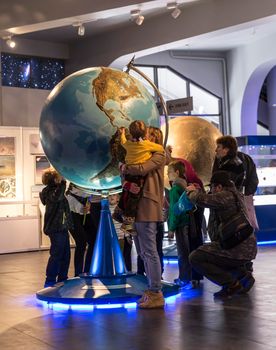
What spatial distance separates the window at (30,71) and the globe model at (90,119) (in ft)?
26.5

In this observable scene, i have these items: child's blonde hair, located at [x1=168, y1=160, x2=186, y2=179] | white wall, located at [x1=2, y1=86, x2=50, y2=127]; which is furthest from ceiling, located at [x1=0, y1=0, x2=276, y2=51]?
child's blonde hair, located at [x1=168, y1=160, x2=186, y2=179]

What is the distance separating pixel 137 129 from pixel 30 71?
30.2ft

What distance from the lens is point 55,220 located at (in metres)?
6.75

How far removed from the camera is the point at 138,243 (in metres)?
5.70

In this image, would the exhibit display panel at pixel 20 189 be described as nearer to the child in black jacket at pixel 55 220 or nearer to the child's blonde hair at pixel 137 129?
the child in black jacket at pixel 55 220

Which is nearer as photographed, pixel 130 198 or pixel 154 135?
pixel 130 198

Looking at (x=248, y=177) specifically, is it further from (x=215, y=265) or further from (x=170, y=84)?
(x=170, y=84)

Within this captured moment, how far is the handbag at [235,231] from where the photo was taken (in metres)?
5.84

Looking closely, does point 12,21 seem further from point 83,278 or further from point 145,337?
point 145,337

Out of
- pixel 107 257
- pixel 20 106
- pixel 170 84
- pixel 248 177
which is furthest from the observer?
pixel 170 84

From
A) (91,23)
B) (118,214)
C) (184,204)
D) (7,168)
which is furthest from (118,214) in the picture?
(91,23)

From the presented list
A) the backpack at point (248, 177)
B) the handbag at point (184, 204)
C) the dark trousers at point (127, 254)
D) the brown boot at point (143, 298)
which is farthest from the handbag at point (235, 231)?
the dark trousers at point (127, 254)

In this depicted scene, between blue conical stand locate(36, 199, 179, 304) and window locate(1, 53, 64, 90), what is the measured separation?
26.9 feet

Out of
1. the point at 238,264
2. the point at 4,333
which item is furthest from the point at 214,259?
the point at 4,333
